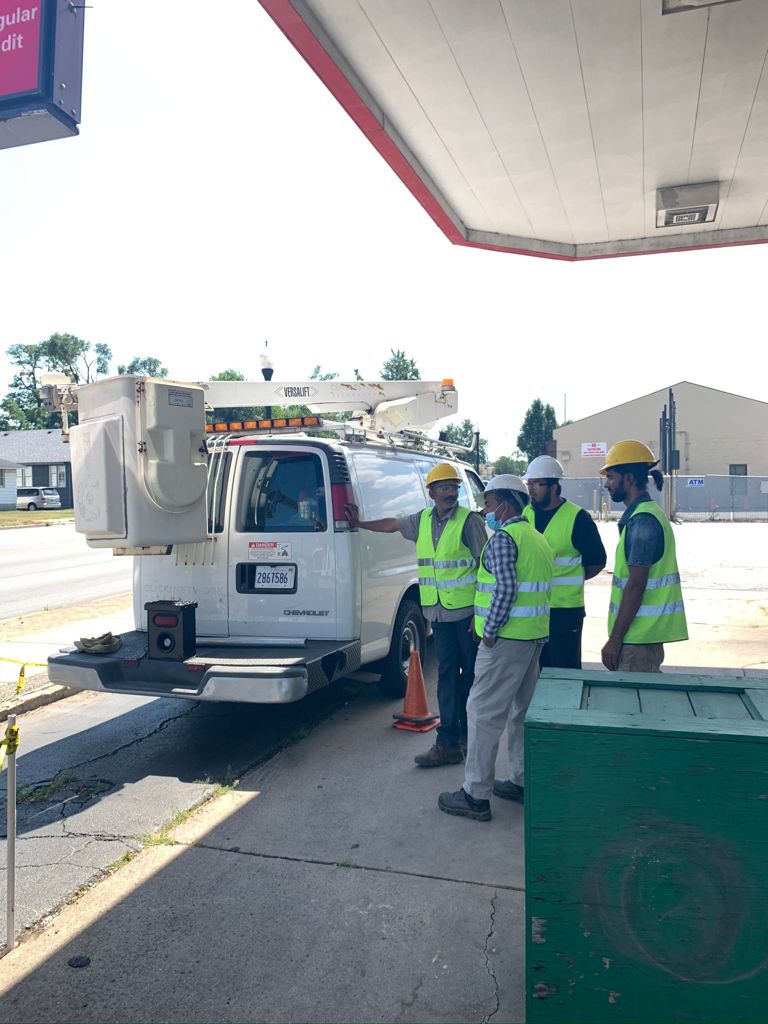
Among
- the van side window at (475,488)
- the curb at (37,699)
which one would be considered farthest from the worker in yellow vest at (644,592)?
the curb at (37,699)

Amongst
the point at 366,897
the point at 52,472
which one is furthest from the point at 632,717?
the point at 52,472

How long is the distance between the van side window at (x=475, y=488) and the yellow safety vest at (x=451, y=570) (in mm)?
3630

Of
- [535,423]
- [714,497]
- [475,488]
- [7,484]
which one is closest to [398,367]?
[714,497]

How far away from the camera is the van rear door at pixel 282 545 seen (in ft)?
19.8

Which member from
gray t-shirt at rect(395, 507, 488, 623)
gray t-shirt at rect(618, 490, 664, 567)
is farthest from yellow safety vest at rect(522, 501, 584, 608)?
gray t-shirt at rect(618, 490, 664, 567)

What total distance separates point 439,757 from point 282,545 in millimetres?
1883

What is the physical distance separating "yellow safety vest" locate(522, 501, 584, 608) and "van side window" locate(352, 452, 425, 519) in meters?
1.71

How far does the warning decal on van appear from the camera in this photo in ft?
20.0

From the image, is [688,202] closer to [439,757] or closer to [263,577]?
[263,577]

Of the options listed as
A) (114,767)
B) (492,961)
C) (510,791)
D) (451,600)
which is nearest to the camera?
(492,961)

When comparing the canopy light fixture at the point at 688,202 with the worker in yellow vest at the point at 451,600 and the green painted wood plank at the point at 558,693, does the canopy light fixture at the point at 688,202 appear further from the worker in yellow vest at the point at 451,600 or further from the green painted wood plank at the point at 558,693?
the green painted wood plank at the point at 558,693

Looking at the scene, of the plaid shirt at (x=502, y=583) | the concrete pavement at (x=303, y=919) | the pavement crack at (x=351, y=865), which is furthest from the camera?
the plaid shirt at (x=502, y=583)

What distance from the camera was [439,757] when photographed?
5.50 m

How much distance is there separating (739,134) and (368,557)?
4256 millimetres
